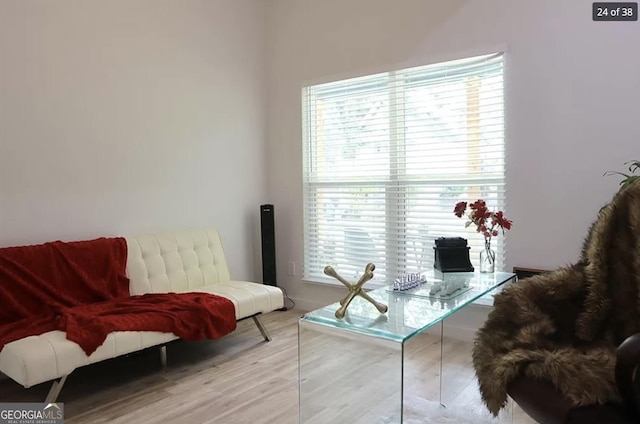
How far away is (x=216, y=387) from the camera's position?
2.81m

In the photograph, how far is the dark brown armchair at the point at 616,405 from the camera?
1376 mm

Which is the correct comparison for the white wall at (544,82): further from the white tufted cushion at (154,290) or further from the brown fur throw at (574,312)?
the white tufted cushion at (154,290)

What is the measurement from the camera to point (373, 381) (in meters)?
2.86

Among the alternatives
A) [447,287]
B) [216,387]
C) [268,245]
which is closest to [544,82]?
[447,287]

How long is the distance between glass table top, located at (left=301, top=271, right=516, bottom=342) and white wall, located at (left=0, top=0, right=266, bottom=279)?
2.08 metres

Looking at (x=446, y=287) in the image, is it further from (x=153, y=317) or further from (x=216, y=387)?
(x=153, y=317)

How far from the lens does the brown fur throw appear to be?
1.69 metres

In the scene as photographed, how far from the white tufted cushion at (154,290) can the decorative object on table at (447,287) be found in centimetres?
139

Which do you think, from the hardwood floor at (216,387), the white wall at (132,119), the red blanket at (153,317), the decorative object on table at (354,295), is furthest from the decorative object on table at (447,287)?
the white wall at (132,119)

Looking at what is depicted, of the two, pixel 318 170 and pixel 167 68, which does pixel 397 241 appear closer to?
pixel 318 170

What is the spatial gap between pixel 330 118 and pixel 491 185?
157 centimetres

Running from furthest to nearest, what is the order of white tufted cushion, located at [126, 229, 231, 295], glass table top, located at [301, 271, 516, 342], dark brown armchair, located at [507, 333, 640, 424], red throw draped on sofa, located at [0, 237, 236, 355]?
1. white tufted cushion, located at [126, 229, 231, 295]
2. red throw draped on sofa, located at [0, 237, 236, 355]
3. glass table top, located at [301, 271, 516, 342]
4. dark brown armchair, located at [507, 333, 640, 424]

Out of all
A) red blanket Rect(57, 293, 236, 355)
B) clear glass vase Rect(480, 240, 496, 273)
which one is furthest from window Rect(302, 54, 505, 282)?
red blanket Rect(57, 293, 236, 355)

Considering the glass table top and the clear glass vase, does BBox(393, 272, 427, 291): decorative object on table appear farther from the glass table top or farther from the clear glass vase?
the clear glass vase
